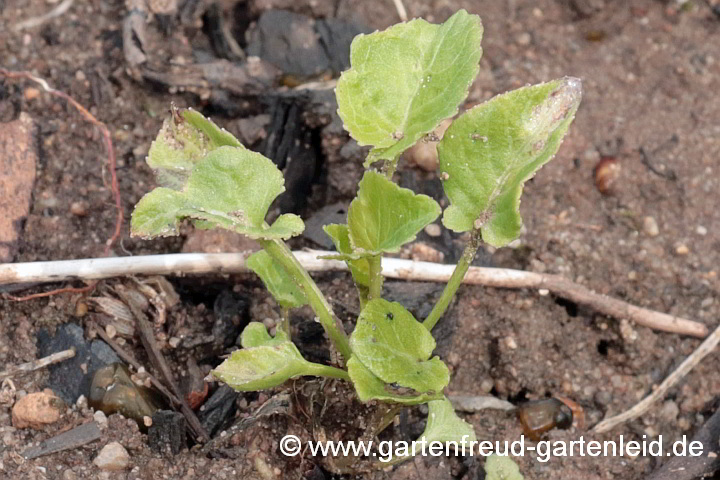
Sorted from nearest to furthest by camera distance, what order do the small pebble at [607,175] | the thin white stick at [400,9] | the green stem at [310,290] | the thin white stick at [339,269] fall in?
the green stem at [310,290] → the thin white stick at [339,269] → the small pebble at [607,175] → the thin white stick at [400,9]

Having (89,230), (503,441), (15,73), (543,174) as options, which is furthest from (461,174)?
(15,73)

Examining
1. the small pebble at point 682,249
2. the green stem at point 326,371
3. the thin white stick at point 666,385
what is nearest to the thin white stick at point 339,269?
the thin white stick at point 666,385

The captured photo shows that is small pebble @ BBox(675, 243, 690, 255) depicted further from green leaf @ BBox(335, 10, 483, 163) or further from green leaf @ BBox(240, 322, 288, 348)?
green leaf @ BBox(240, 322, 288, 348)

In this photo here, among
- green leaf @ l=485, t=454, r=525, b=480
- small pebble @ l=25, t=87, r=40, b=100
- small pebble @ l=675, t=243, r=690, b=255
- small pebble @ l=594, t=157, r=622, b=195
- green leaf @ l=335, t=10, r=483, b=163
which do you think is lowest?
green leaf @ l=485, t=454, r=525, b=480

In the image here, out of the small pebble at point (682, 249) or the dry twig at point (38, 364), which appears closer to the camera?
the dry twig at point (38, 364)

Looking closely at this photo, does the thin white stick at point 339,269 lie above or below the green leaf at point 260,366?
below

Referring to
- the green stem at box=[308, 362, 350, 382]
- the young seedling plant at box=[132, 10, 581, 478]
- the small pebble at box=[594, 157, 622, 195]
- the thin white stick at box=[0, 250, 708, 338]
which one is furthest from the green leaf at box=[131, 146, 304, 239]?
the small pebble at box=[594, 157, 622, 195]

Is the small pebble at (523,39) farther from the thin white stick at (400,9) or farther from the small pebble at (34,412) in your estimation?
the small pebble at (34,412)
